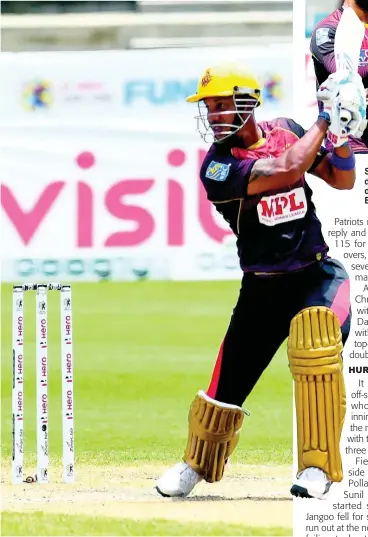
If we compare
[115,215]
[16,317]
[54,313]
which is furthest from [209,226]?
[16,317]

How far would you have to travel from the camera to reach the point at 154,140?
35.0 ft

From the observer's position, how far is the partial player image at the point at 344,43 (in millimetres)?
4605

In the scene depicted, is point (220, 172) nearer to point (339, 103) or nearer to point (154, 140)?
point (339, 103)

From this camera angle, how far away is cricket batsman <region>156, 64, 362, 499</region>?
4.39 m

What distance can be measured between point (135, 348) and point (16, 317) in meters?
4.00

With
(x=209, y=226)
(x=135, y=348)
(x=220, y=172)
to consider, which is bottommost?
(x=135, y=348)

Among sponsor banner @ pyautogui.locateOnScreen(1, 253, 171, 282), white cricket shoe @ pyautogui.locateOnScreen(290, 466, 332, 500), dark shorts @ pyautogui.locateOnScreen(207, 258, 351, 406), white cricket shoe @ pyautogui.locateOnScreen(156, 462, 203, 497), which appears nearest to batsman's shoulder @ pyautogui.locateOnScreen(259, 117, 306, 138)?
dark shorts @ pyautogui.locateOnScreen(207, 258, 351, 406)

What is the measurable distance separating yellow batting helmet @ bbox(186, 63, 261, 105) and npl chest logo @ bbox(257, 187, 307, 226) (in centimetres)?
38

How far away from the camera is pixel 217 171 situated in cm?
446

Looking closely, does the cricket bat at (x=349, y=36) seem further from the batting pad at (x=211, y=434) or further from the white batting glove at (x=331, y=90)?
the batting pad at (x=211, y=434)

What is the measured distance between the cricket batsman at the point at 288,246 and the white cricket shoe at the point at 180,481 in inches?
21.0

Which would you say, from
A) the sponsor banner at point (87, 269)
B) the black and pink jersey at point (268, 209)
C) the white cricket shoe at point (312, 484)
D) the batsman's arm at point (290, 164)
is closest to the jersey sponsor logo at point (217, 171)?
the black and pink jersey at point (268, 209)

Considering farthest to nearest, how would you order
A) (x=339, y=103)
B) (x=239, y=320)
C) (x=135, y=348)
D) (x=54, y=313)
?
(x=54, y=313), (x=135, y=348), (x=239, y=320), (x=339, y=103)

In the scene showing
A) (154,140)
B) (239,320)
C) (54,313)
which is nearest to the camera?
(239,320)
